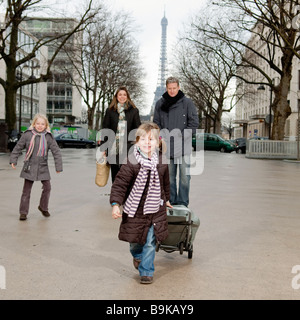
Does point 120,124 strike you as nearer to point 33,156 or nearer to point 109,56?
point 33,156

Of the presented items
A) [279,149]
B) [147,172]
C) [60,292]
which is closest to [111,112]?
[147,172]

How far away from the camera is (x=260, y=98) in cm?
6750

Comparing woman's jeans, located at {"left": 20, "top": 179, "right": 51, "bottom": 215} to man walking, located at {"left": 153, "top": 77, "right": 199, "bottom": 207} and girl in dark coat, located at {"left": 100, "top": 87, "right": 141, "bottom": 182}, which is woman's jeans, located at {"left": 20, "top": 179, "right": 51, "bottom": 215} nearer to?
girl in dark coat, located at {"left": 100, "top": 87, "right": 141, "bottom": 182}

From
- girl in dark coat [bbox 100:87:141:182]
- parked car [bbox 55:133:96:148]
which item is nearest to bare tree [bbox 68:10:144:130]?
parked car [bbox 55:133:96:148]

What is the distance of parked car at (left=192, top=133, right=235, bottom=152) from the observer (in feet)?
149

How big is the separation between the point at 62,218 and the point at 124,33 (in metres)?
36.7

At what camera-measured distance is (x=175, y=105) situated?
680 cm

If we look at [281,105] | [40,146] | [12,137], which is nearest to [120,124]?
[40,146]

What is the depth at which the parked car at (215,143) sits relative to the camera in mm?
45562

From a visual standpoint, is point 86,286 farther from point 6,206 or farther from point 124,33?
point 124,33

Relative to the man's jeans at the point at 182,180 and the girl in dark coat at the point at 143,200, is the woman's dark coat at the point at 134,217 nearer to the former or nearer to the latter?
the girl in dark coat at the point at 143,200

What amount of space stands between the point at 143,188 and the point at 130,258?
3.51 ft

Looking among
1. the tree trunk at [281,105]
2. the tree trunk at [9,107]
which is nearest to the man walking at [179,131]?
the tree trunk at [9,107]

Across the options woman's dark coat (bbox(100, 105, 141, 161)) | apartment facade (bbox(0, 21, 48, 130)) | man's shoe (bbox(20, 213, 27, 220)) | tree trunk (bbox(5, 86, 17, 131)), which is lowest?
man's shoe (bbox(20, 213, 27, 220))
